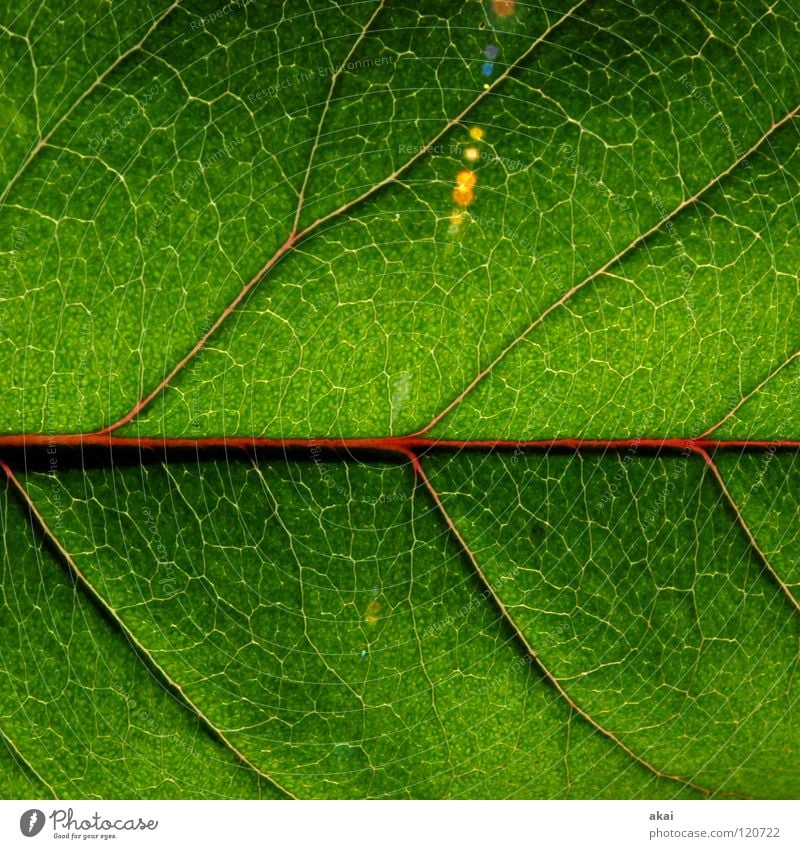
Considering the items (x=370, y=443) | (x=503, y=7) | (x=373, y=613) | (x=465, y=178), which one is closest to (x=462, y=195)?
(x=465, y=178)

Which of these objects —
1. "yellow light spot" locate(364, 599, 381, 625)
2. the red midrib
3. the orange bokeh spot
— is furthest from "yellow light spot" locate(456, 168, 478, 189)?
"yellow light spot" locate(364, 599, 381, 625)

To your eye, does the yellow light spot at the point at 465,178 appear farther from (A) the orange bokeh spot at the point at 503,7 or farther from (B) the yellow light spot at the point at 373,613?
(B) the yellow light spot at the point at 373,613

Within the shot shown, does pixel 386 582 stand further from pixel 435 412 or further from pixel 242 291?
pixel 242 291

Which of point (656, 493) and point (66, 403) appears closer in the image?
point (66, 403)

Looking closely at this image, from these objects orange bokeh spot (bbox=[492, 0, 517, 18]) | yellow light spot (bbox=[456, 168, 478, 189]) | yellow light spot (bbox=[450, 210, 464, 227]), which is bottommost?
yellow light spot (bbox=[450, 210, 464, 227])

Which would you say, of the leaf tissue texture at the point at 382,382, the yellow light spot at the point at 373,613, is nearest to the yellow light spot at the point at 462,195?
the leaf tissue texture at the point at 382,382

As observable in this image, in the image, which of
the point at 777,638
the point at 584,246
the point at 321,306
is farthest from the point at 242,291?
the point at 777,638

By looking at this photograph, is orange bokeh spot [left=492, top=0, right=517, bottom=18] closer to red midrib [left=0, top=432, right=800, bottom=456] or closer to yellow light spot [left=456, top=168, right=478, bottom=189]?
yellow light spot [left=456, top=168, right=478, bottom=189]
